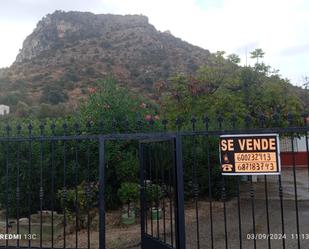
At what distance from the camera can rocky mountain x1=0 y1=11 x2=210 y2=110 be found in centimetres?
4919

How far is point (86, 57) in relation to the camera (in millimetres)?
62344

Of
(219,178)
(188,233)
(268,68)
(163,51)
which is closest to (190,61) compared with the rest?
(163,51)

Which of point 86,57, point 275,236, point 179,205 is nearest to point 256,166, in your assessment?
point 179,205

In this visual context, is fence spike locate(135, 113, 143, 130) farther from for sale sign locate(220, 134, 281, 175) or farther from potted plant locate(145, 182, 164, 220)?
for sale sign locate(220, 134, 281, 175)

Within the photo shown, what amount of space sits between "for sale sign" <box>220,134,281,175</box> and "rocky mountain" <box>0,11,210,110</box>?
32.3 m

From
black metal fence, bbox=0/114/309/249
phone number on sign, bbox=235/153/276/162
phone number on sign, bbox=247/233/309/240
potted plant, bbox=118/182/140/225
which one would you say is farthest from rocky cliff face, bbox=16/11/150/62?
phone number on sign, bbox=235/153/276/162

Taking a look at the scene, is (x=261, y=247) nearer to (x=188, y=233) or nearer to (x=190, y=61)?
(x=188, y=233)

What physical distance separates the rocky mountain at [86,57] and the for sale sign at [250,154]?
32313 mm

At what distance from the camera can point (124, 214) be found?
8867 mm

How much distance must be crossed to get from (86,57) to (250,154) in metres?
60.2

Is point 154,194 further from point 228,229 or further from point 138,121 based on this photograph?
point 138,121

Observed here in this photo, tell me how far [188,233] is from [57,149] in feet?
13.4

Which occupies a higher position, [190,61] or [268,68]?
[190,61]

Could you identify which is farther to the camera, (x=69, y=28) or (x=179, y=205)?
(x=69, y=28)
